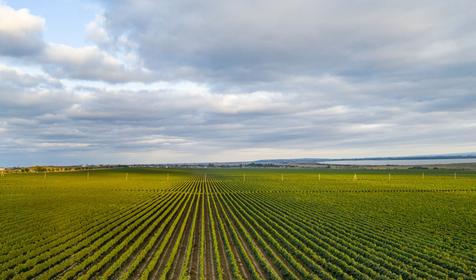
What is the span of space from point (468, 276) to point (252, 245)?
1071 centimetres

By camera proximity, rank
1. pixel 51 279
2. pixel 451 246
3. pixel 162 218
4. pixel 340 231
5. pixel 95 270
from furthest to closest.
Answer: pixel 162 218
pixel 340 231
pixel 451 246
pixel 95 270
pixel 51 279

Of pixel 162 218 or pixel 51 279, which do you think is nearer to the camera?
pixel 51 279

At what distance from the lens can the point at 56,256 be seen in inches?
A: 690

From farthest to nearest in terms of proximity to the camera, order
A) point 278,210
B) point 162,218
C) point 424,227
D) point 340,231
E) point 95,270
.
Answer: point 278,210 < point 162,218 < point 424,227 < point 340,231 < point 95,270

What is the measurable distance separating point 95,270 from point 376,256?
45.6ft

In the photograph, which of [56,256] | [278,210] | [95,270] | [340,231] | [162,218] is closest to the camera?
[95,270]

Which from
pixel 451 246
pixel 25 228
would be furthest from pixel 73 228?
pixel 451 246

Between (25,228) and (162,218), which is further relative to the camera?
A: (162,218)

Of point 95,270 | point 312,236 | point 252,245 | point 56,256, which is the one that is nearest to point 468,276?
point 312,236

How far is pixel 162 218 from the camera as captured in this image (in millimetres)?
30188

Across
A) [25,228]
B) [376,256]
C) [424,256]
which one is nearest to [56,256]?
[25,228]

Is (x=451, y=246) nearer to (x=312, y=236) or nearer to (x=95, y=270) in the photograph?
(x=312, y=236)

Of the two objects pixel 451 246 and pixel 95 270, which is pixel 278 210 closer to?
pixel 451 246

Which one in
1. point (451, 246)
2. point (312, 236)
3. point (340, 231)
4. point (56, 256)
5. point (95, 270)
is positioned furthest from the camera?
point (340, 231)
